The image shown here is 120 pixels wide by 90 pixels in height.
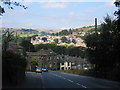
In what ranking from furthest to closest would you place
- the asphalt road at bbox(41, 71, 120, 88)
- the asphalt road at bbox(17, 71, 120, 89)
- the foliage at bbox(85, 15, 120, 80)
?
1. the foliage at bbox(85, 15, 120, 80)
2. the asphalt road at bbox(41, 71, 120, 88)
3. the asphalt road at bbox(17, 71, 120, 89)

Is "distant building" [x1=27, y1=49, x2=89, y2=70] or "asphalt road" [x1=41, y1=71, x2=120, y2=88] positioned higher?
"distant building" [x1=27, y1=49, x2=89, y2=70]

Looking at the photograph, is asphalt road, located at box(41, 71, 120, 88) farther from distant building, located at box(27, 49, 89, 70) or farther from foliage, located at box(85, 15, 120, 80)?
distant building, located at box(27, 49, 89, 70)

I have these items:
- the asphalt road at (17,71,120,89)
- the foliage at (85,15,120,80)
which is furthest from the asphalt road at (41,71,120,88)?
the foliage at (85,15,120,80)

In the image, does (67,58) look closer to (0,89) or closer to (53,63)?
(53,63)

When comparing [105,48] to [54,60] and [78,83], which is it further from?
[54,60]

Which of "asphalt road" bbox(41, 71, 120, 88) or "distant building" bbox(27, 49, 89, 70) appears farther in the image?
"distant building" bbox(27, 49, 89, 70)

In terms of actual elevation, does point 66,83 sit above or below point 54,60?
below

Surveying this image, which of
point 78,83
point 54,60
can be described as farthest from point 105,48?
point 54,60

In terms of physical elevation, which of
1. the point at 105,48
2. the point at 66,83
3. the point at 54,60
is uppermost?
the point at 105,48

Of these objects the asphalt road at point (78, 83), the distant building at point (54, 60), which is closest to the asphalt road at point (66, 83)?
the asphalt road at point (78, 83)

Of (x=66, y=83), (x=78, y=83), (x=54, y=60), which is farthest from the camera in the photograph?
(x=54, y=60)

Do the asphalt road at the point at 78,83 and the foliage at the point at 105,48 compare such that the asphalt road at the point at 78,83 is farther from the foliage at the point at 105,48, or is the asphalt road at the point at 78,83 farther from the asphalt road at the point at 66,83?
the foliage at the point at 105,48

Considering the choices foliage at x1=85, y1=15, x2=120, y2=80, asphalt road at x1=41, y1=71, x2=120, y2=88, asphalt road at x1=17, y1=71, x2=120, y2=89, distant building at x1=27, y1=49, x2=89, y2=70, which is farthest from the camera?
distant building at x1=27, y1=49, x2=89, y2=70

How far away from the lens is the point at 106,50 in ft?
136
